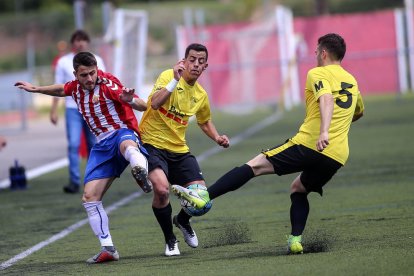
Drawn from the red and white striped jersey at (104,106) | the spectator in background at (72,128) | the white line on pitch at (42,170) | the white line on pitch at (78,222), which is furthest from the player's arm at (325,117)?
the white line on pitch at (42,170)

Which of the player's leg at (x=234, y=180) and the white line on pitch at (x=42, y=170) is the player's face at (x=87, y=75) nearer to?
the player's leg at (x=234, y=180)

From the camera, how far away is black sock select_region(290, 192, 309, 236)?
9.29 m

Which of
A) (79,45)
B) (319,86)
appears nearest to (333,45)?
(319,86)

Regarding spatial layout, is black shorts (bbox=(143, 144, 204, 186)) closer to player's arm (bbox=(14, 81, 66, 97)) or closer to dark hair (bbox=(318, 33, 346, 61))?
player's arm (bbox=(14, 81, 66, 97))

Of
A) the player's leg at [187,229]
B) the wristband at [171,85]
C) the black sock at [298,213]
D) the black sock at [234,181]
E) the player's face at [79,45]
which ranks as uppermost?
the player's face at [79,45]

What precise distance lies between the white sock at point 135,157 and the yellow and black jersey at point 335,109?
1.26m

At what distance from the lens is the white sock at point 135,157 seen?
29.8 feet

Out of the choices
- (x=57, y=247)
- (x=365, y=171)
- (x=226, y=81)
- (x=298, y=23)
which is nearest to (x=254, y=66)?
(x=226, y=81)

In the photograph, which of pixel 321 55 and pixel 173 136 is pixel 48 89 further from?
pixel 321 55

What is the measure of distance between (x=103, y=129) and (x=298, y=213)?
6.02 ft

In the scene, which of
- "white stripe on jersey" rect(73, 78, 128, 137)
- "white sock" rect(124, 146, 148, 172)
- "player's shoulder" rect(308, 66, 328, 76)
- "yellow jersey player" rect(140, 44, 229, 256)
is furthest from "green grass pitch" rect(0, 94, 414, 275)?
"player's shoulder" rect(308, 66, 328, 76)

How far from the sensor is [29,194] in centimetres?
1605

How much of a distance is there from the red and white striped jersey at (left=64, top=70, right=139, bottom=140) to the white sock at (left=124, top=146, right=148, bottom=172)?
48cm

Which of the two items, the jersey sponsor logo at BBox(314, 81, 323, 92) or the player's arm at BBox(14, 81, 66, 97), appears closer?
the jersey sponsor logo at BBox(314, 81, 323, 92)
